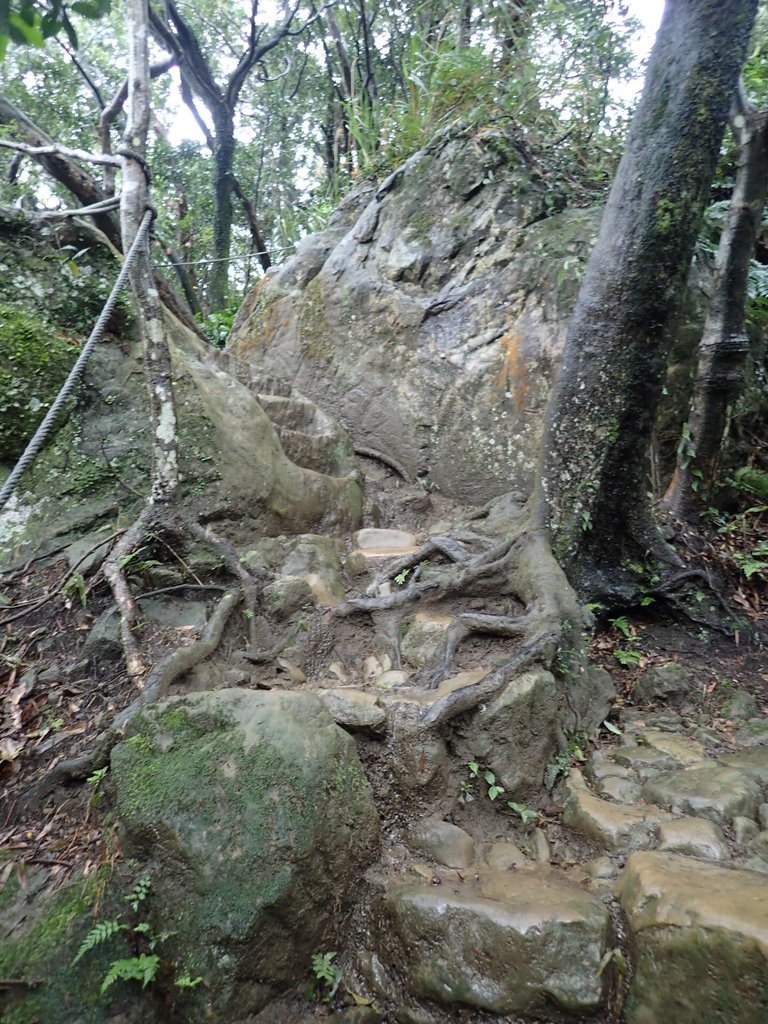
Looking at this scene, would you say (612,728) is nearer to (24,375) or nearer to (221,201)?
(24,375)

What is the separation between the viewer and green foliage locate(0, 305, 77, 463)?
4.02 m

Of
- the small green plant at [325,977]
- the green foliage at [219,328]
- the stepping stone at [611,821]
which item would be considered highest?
the green foliage at [219,328]

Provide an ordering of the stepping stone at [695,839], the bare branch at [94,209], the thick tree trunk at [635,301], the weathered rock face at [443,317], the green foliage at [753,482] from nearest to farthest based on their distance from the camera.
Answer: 1. the stepping stone at [695,839]
2. the thick tree trunk at [635,301]
3. the bare branch at [94,209]
4. the green foliage at [753,482]
5. the weathered rock face at [443,317]

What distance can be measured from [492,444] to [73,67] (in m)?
10.8

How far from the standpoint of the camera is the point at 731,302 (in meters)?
4.09

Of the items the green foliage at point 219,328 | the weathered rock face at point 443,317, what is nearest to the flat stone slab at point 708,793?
the weathered rock face at point 443,317

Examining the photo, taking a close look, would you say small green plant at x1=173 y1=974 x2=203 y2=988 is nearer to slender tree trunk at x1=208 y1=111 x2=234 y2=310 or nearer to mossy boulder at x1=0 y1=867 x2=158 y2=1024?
mossy boulder at x1=0 y1=867 x2=158 y2=1024

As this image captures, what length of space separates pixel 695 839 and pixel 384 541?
290 cm

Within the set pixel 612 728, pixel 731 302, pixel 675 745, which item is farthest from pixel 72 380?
pixel 731 302

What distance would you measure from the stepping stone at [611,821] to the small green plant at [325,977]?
114 cm

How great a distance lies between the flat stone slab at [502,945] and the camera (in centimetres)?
206

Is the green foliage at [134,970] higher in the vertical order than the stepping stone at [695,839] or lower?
lower

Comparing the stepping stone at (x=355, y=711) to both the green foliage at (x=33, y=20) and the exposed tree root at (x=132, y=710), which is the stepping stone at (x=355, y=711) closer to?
the exposed tree root at (x=132, y=710)

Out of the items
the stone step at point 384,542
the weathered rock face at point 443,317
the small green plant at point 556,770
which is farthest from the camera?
the weathered rock face at point 443,317
